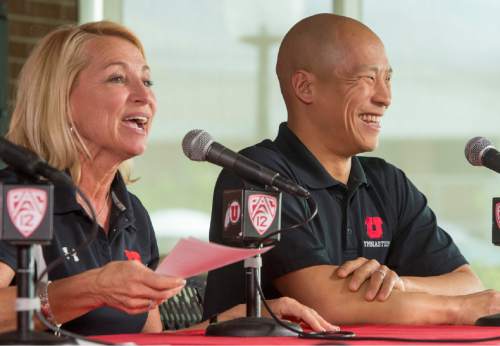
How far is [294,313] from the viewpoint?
6.70ft

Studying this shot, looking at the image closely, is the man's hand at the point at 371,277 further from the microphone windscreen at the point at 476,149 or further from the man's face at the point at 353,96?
the man's face at the point at 353,96

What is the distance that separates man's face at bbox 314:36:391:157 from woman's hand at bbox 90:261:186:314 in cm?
100

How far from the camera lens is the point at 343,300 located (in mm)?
2289

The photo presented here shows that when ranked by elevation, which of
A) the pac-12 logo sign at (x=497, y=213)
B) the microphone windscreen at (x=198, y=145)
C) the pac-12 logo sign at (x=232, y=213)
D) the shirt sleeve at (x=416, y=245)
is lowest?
the shirt sleeve at (x=416, y=245)

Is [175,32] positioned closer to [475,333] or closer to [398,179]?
[398,179]

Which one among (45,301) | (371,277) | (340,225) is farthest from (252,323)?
(340,225)

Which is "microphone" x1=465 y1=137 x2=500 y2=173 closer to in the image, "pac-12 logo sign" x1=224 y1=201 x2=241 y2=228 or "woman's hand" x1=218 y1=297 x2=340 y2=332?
"woman's hand" x1=218 y1=297 x2=340 y2=332

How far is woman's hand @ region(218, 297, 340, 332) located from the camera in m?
1.99

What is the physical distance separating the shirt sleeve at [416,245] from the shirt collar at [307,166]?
0.15 metres

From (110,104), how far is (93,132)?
76 mm

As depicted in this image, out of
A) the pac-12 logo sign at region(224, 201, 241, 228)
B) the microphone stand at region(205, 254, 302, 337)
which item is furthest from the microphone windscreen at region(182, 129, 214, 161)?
the microphone stand at region(205, 254, 302, 337)

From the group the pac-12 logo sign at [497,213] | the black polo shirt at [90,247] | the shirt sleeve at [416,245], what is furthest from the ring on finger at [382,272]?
the black polo shirt at [90,247]

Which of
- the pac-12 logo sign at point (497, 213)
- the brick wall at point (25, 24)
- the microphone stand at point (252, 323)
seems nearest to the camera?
the microphone stand at point (252, 323)

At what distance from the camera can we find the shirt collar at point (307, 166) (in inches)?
102
